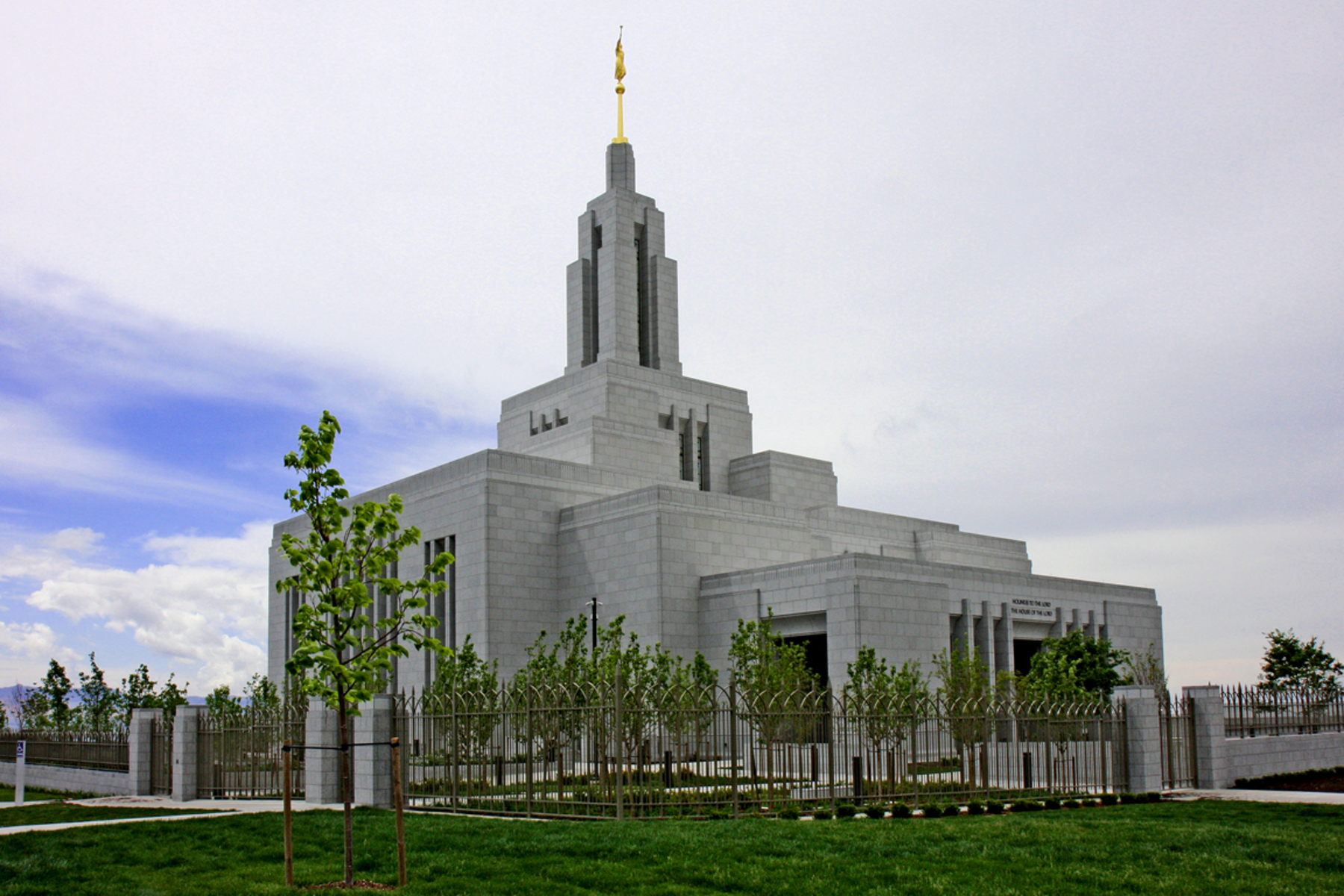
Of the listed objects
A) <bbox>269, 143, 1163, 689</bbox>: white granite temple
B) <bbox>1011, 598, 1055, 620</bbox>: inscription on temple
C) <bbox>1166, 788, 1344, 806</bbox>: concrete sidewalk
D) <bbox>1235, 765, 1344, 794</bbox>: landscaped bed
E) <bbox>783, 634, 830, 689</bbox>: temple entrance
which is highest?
<bbox>269, 143, 1163, 689</bbox>: white granite temple

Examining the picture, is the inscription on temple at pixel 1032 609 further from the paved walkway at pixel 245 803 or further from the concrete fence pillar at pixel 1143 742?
the concrete fence pillar at pixel 1143 742

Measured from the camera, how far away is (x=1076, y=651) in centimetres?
3762

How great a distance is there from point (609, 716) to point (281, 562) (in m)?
41.8

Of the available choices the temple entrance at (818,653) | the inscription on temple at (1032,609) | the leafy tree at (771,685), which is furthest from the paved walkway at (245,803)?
the temple entrance at (818,653)

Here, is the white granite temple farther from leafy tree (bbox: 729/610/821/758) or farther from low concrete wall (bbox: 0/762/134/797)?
low concrete wall (bbox: 0/762/134/797)

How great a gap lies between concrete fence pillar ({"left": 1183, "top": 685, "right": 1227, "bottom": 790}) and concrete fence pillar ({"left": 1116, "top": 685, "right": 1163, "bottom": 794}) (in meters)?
1.70

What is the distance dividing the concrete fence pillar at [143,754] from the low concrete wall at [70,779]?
37 centimetres

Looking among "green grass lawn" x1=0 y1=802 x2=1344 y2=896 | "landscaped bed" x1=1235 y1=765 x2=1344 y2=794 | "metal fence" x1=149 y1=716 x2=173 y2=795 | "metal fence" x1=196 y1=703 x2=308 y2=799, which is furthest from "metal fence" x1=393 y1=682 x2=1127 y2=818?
"metal fence" x1=149 y1=716 x2=173 y2=795

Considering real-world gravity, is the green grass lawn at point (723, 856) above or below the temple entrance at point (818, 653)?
below

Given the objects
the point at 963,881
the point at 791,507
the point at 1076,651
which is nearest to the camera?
the point at 963,881

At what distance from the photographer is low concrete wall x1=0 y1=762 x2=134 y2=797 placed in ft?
98.4

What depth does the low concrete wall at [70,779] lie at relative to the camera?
30.0 metres

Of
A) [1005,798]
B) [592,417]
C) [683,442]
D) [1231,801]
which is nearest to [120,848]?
[1005,798]

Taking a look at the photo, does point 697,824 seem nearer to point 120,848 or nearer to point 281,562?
point 120,848
